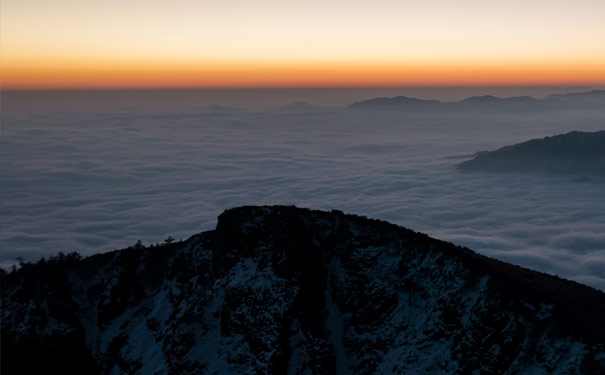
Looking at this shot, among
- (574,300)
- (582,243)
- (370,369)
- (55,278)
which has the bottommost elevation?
(582,243)

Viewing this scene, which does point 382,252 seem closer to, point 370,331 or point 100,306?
point 370,331

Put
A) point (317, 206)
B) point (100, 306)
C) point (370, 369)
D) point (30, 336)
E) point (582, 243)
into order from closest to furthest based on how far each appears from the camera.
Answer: point (370, 369) → point (30, 336) → point (100, 306) → point (582, 243) → point (317, 206)

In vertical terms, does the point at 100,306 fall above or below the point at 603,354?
below

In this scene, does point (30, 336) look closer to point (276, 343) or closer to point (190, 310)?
point (190, 310)

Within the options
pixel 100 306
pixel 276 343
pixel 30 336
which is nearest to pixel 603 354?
pixel 276 343

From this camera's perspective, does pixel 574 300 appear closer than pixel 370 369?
Yes

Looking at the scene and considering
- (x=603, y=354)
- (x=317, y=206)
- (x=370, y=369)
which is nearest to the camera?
(x=603, y=354)
